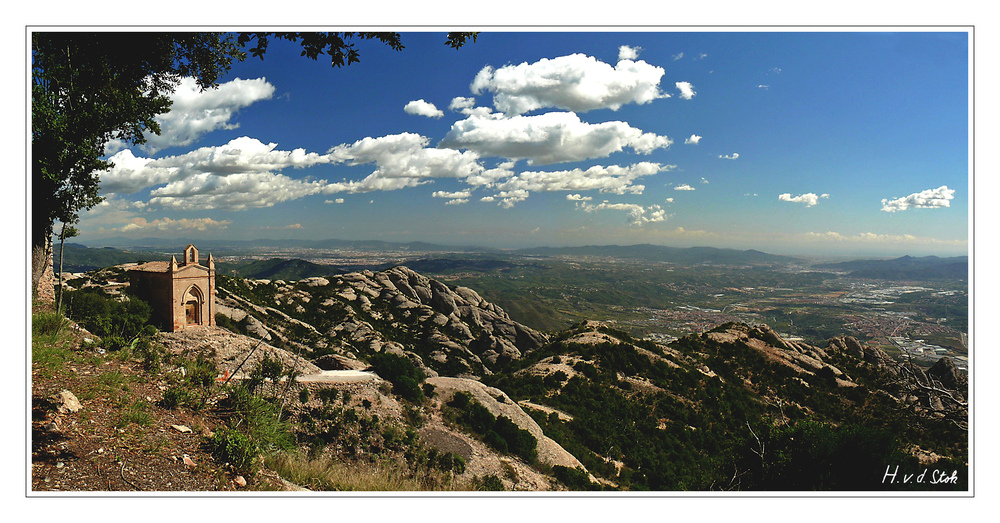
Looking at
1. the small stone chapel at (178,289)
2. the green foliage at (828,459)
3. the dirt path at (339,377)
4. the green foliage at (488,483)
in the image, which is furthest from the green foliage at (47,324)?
the green foliage at (828,459)

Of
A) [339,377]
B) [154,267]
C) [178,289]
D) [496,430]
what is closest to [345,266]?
[154,267]

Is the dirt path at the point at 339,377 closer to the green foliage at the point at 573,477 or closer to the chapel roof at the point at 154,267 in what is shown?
the green foliage at the point at 573,477

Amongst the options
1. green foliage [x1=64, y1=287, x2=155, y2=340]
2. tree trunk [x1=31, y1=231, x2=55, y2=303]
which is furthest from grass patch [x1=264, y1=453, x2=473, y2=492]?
tree trunk [x1=31, y1=231, x2=55, y2=303]

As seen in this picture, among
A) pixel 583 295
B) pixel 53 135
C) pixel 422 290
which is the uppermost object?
pixel 53 135

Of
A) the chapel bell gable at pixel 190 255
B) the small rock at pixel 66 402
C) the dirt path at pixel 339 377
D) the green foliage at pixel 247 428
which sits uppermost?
the chapel bell gable at pixel 190 255

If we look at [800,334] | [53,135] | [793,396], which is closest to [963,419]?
[53,135]

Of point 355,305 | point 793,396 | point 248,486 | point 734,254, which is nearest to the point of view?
point 248,486

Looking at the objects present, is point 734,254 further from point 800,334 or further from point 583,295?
point 800,334

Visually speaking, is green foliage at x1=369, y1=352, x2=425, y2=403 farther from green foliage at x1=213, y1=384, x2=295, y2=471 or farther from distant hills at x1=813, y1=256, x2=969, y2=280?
distant hills at x1=813, y1=256, x2=969, y2=280

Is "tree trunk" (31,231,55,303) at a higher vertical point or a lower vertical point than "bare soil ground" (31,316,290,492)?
higher
